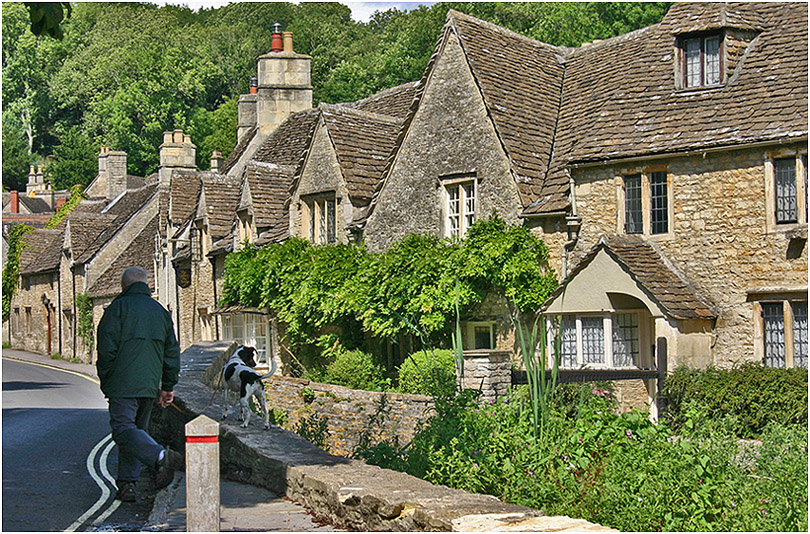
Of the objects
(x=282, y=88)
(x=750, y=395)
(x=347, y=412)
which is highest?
(x=282, y=88)

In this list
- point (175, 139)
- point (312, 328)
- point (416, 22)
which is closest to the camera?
point (312, 328)

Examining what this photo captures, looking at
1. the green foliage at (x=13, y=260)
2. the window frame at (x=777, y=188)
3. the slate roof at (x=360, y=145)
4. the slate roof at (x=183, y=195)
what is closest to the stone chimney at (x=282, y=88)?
the slate roof at (x=183, y=195)

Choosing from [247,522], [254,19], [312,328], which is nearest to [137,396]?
[247,522]

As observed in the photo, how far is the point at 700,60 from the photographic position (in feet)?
73.3

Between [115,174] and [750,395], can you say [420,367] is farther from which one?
[115,174]

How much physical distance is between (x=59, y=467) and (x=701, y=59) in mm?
15616

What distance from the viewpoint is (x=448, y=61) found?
25.8 metres

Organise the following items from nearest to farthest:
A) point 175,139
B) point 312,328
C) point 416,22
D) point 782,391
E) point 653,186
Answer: point 782,391 → point 653,186 → point 312,328 → point 175,139 → point 416,22

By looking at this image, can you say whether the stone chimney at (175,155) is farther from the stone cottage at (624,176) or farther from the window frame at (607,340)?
the window frame at (607,340)

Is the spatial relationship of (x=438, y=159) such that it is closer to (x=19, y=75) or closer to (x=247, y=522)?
(x=247, y=522)

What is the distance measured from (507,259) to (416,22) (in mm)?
36155

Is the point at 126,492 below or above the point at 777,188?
below

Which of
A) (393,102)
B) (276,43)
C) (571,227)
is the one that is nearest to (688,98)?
(571,227)

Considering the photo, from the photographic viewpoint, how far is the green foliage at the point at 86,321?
50.4 m
